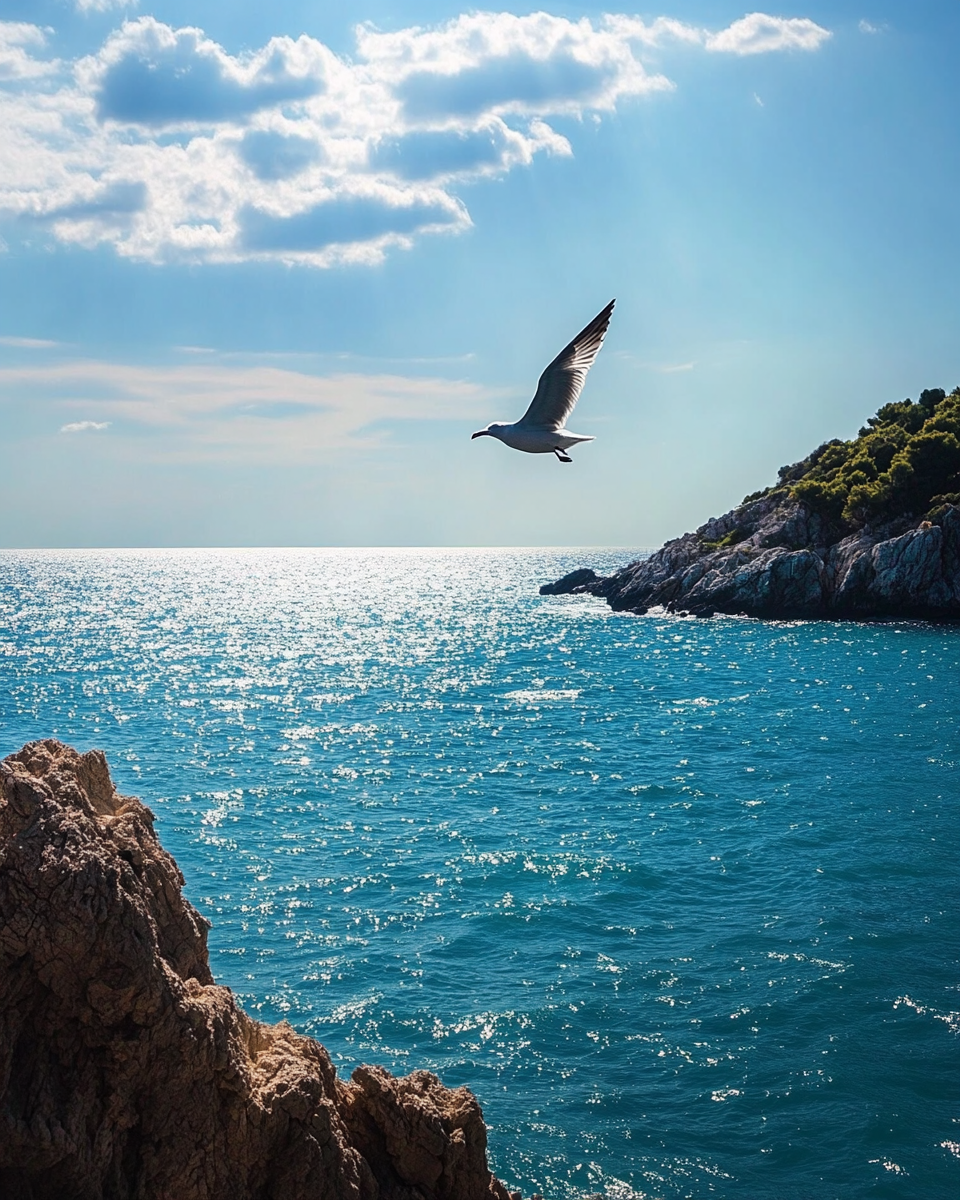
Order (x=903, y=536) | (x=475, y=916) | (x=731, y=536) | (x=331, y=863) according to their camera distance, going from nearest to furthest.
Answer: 1. (x=475, y=916)
2. (x=331, y=863)
3. (x=903, y=536)
4. (x=731, y=536)

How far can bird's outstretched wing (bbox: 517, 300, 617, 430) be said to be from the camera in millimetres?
12289

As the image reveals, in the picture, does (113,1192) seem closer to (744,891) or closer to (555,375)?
(555,375)

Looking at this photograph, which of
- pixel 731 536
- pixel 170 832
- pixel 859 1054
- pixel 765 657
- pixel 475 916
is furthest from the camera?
pixel 731 536

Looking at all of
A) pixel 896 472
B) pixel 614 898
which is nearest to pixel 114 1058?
pixel 614 898

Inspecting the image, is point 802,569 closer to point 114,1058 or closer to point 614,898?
point 614,898

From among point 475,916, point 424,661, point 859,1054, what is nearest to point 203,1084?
point 859,1054

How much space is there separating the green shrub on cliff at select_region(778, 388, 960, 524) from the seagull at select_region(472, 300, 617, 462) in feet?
326

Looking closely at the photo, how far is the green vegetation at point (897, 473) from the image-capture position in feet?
343

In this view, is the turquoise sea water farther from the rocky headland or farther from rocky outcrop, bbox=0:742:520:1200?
the rocky headland

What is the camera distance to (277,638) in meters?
127

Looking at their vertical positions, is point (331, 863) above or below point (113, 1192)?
below

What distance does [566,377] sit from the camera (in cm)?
1240

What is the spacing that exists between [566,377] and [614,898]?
2225 centimetres

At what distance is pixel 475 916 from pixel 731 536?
102260mm
